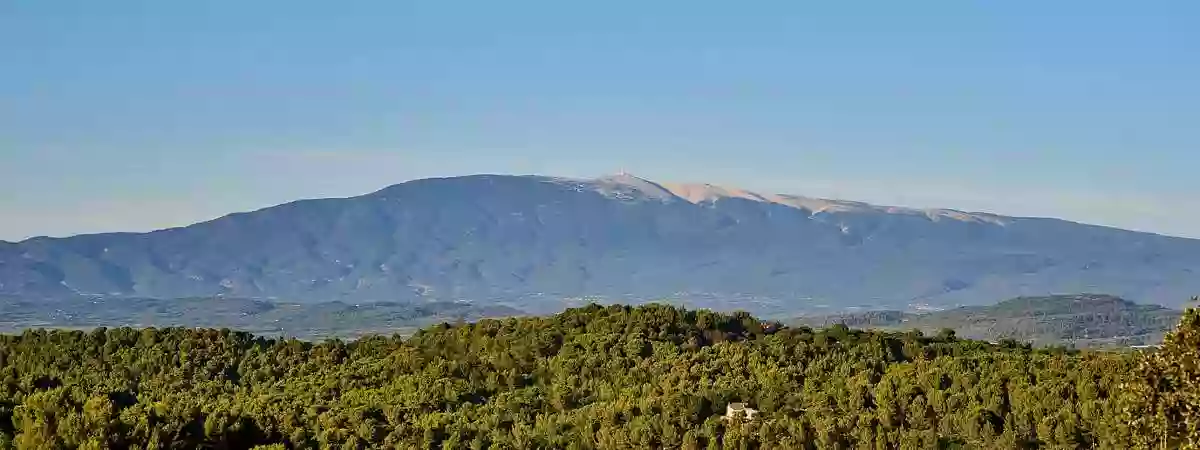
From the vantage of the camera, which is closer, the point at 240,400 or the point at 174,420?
the point at 174,420

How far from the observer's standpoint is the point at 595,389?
68.0 meters

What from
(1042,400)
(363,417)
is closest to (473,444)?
(363,417)

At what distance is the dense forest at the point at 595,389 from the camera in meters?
36.7

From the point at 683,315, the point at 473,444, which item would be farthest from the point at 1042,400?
the point at 683,315

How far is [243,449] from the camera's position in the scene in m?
38.2

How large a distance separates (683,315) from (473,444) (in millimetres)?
37947

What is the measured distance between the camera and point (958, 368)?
61.8 m

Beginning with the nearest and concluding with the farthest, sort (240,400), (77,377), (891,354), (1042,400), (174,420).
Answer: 1. (174,420)
2. (1042,400)
3. (240,400)
4. (77,377)
5. (891,354)

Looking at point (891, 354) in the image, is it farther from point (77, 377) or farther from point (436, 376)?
point (77, 377)

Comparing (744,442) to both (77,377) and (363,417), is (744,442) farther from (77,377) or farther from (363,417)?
(77,377)

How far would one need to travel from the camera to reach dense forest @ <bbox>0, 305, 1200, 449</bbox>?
36.7 m

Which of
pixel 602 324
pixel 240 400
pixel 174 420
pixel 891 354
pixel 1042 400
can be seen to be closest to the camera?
pixel 174 420

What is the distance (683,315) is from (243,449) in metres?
50.8

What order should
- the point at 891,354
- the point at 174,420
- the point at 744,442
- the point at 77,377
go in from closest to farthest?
the point at 174,420 < the point at 744,442 < the point at 77,377 < the point at 891,354
